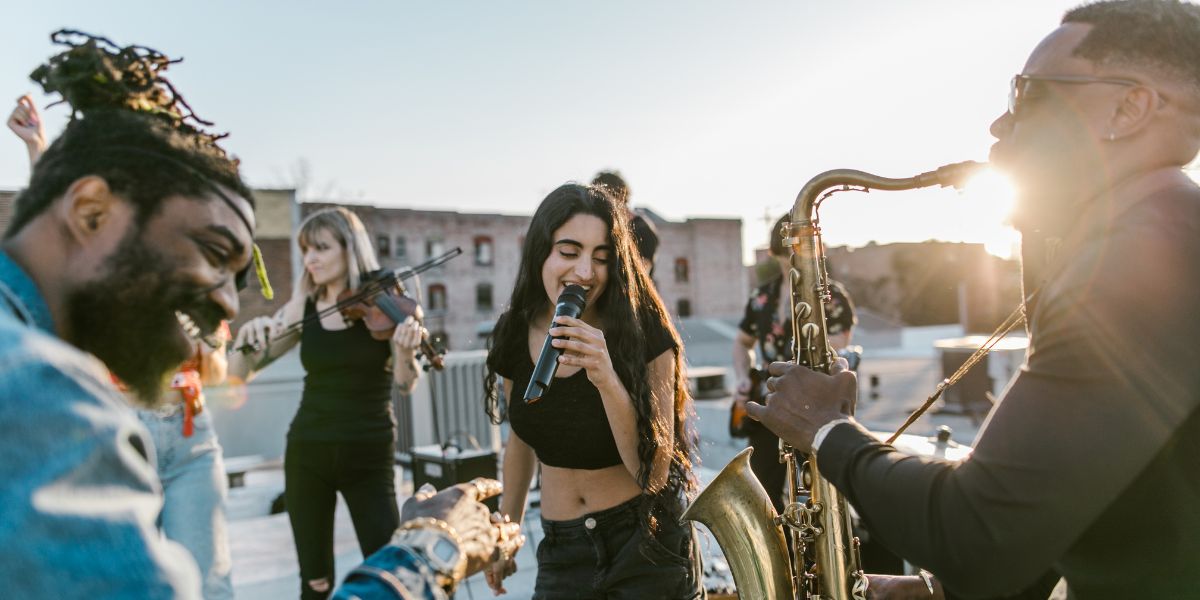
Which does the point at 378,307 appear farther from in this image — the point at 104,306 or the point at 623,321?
the point at 104,306

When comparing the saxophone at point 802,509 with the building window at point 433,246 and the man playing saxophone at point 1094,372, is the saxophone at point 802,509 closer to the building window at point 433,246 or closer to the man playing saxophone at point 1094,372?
the man playing saxophone at point 1094,372

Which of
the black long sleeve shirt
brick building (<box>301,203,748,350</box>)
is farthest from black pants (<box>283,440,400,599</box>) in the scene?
brick building (<box>301,203,748,350</box>)

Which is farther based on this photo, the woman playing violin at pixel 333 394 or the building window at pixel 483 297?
the building window at pixel 483 297

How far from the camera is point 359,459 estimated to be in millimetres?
3582

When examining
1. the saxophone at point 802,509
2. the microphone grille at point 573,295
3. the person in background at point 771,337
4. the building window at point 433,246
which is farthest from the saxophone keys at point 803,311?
the building window at point 433,246

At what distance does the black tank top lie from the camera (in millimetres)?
3600

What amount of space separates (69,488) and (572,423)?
5.45 feet

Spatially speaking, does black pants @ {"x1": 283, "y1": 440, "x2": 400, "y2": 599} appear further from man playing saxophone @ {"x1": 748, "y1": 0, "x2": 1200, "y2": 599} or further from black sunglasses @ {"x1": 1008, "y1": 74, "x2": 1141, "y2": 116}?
black sunglasses @ {"x1": 1008, "y1": 74, "x2": 1141, "y2": 116}

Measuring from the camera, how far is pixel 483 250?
116 feet

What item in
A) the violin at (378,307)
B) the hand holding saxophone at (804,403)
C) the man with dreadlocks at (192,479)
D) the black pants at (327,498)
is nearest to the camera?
the hand holding saxophone at (804,403)

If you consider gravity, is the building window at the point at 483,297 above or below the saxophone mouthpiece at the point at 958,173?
below

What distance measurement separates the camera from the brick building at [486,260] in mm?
32781

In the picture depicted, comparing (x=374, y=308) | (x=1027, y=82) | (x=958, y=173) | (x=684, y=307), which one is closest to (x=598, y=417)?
(x=958, y=173)

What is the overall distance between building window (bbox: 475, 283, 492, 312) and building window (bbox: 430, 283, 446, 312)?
1698mm
